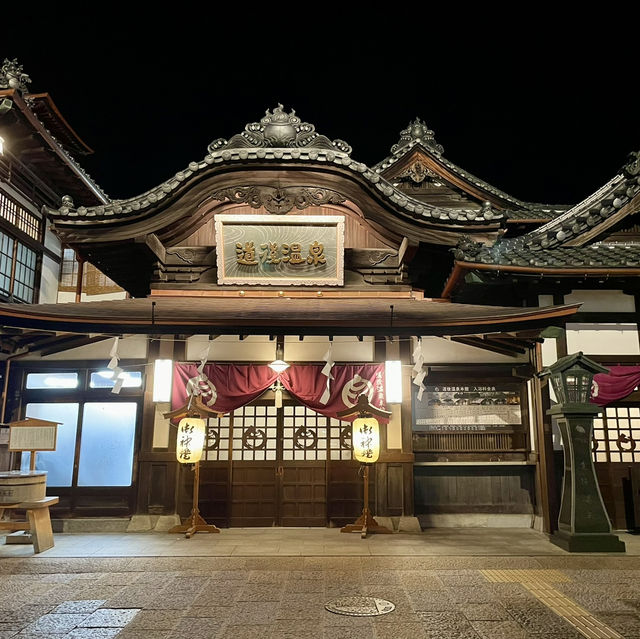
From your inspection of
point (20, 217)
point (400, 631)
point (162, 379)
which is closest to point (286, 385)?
point (162, 379)

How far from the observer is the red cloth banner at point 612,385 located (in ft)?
36.0

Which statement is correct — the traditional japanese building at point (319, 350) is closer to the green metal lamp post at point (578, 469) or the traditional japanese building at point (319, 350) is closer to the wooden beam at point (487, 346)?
the wooden beam at point (487, 346)

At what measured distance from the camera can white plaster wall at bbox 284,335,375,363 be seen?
12.7 meters

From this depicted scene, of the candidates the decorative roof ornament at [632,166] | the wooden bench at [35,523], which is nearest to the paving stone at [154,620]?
the wooden bench at [35,523]

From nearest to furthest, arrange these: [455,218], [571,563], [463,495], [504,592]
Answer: [504,592] → [571,563] → [455,218] → [463,495]

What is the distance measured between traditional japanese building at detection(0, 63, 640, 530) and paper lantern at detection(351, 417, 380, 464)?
33.4 inches

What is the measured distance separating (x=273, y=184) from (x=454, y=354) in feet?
18.3

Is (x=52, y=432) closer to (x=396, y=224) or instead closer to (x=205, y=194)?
(x=205, y=194)

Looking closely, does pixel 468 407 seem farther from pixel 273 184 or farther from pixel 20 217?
pixel 20 217

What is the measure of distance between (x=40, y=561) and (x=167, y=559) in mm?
2024

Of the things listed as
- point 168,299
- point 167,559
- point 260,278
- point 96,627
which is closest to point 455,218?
point 260,278

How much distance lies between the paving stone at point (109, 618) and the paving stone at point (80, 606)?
15 centimetres

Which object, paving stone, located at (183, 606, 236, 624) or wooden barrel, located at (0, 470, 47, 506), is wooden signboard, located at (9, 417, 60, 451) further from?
paving stone, located at (183, 606, 236, 624)

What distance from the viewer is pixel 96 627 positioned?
589 centimetres
